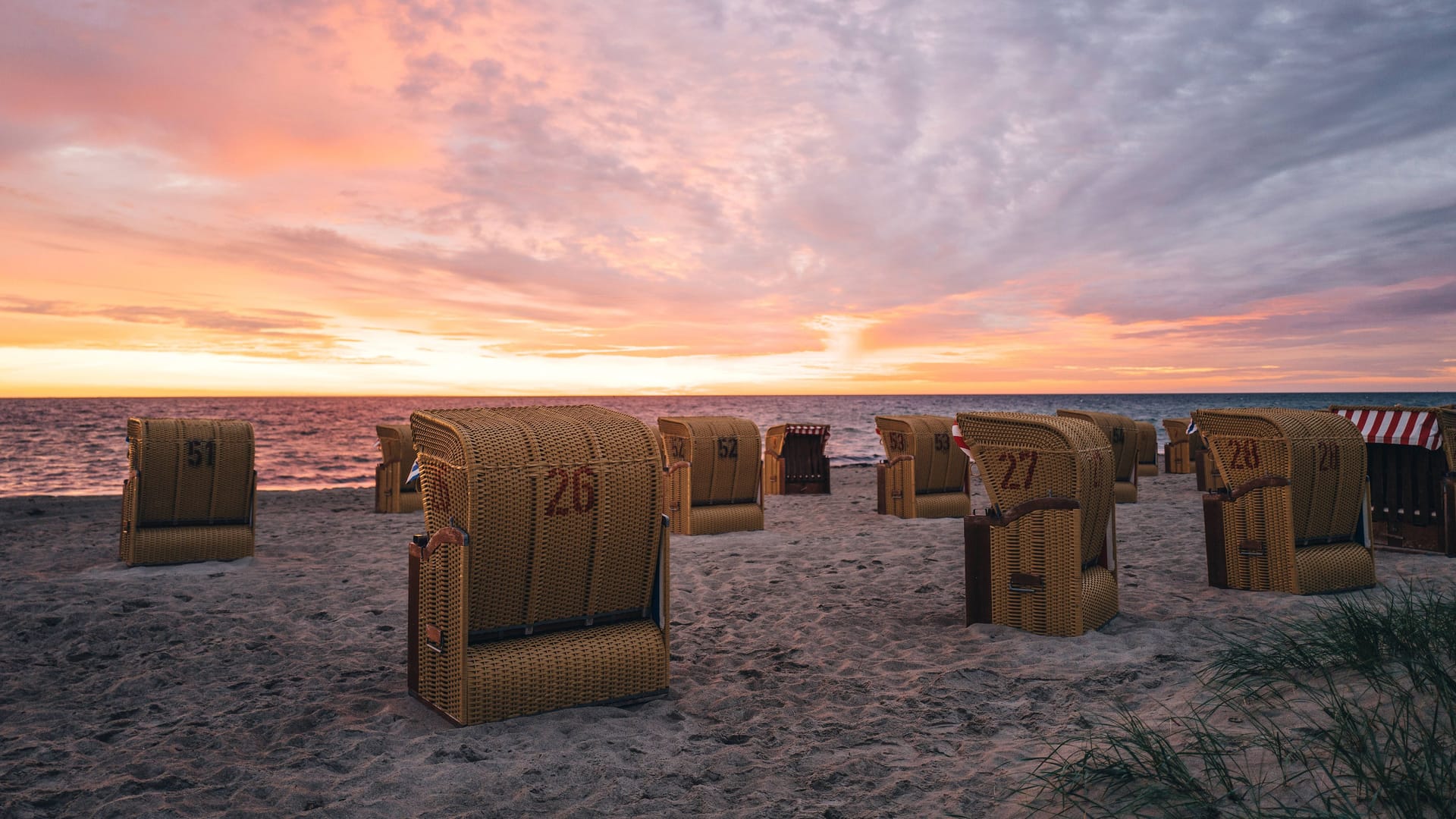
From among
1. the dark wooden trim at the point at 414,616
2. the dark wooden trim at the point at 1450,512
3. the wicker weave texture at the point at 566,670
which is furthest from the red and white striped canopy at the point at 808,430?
the dark wooden trim at the point at 414,616

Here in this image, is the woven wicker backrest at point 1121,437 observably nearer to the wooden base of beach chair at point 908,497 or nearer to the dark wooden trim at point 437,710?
the wooden base of beach chair at point 908,497

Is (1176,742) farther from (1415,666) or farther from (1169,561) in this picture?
(1169,561)

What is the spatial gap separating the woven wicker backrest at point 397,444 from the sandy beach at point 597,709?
229 inches

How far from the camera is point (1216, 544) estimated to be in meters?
8.16

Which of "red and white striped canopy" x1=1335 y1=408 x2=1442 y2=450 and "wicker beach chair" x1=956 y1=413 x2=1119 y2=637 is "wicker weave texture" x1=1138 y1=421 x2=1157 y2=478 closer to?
"red and white striped canopy" x1=1335 y1=408 x2=1442 y2=450

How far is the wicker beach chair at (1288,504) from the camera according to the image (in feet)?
25.4

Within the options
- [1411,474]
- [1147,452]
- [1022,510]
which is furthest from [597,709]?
[1147,452]

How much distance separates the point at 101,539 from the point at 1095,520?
531 inches

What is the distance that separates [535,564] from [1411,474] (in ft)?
36.0

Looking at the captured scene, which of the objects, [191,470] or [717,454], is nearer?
[191,470]

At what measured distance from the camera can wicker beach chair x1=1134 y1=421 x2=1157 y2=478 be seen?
69.2 ft

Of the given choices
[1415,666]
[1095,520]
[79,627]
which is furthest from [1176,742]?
[79,627]

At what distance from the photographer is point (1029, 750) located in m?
4.40

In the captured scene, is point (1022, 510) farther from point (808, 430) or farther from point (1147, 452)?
point (1147, 452)
